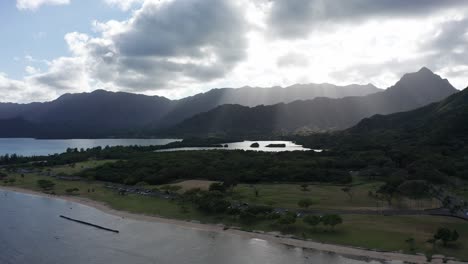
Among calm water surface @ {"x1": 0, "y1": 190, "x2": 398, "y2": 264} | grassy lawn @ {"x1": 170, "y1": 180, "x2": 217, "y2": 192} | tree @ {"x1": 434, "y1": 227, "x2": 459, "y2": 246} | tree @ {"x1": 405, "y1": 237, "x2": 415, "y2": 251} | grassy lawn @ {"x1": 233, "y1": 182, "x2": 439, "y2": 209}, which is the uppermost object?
grassy lawn @ {"x1": 170, "y1": 180, "x2": 217, "y2": 192}

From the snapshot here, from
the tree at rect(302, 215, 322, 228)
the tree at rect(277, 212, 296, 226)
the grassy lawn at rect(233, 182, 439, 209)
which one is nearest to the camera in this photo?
the tree at rect(302, 215, 322, 228)

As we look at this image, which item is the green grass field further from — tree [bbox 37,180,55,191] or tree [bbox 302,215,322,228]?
tree [bbox 37,180,55,191]

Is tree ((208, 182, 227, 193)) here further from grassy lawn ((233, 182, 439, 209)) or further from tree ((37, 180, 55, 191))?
tree ((37, 180, 55, 191))

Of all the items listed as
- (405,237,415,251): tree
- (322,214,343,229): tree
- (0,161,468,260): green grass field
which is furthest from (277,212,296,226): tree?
(405,237,415,251): tree

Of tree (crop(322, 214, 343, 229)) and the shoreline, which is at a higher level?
tree (crop(322, 214, 343, 229))

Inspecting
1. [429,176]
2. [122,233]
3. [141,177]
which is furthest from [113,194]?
[429,176]

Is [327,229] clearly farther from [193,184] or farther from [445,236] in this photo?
[193,184]

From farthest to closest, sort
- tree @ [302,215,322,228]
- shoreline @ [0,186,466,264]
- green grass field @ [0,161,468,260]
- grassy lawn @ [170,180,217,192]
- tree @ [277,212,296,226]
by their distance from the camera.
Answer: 1. grassy lawn @ [170,180,217,192]
2. tree @ [277,212,296,226]
3. tree @ [302,215,322,228]
4. green grass field @ [0,161,468,260]
5. shoreline @ [0,186,466,264]

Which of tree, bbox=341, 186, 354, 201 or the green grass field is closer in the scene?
the green grass field

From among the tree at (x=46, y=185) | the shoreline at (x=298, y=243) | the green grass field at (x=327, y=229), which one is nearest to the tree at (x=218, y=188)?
the green grass field at (x=327, y=229)
